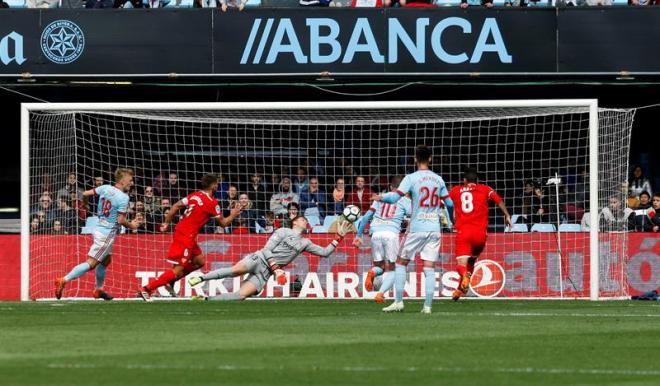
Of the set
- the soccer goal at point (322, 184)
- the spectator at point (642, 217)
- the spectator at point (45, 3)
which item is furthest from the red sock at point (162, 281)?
the spectator at point (642, 217)

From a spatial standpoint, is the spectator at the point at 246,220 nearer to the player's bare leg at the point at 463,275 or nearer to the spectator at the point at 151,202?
the spectator at the point at 151,202

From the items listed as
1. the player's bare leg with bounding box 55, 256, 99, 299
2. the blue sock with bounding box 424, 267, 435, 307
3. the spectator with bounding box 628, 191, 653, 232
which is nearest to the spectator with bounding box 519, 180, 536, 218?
the spectator with bounding box 628, 191, 653, 232

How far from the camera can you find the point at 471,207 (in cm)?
2044

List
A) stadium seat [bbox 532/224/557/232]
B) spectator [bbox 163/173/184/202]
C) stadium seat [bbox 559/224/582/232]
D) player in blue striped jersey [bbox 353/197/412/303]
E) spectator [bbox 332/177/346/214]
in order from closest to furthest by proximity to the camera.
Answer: player in blue striped jersey [bbox 353/197/412/303] < stadium seat [bbox 559/224/582/232] < stadium seat [bbox 532/224/557/232] < spectator [bbox 332/177/346/214] < spectator [bbox 163/173/184/202]

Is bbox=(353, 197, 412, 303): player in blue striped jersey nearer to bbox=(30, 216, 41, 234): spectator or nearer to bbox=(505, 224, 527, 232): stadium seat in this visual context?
bbox=(505, 224, 527, 232): stadium seat

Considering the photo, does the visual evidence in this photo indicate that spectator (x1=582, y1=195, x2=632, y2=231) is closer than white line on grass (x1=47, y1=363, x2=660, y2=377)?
No

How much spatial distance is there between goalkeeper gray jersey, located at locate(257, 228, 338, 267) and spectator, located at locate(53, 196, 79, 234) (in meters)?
4.17

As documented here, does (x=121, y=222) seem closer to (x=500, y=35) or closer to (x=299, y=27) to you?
(x=299, y=27)

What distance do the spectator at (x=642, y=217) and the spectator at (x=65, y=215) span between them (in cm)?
941

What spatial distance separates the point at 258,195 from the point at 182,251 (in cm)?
435

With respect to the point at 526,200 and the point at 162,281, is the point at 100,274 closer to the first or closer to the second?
the point at 162,281

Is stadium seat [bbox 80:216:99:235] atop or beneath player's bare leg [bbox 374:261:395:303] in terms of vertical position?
atop

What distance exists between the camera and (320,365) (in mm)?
10078

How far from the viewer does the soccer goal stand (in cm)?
2231
